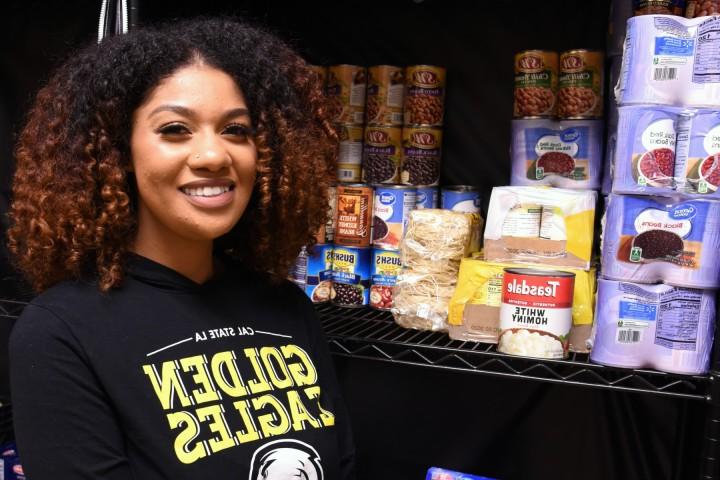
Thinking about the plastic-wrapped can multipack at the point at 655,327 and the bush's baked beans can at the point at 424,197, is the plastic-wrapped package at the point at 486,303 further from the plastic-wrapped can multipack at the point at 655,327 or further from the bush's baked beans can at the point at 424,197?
the bush's baked beans can at the point at 424,197

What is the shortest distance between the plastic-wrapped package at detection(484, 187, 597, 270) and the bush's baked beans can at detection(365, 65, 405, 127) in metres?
0.35

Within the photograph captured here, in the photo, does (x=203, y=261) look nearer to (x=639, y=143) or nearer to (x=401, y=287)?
(x=401, y=287)

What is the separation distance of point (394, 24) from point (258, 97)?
0.82 meters

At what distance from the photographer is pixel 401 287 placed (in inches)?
57.9

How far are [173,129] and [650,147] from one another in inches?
30.6

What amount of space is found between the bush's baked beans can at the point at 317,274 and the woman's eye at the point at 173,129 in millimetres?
675

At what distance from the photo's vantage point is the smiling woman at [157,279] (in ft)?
2.99

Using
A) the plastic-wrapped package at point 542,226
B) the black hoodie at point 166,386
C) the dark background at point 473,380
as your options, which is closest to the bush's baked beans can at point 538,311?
the plastic-wrapped package at point 542,226

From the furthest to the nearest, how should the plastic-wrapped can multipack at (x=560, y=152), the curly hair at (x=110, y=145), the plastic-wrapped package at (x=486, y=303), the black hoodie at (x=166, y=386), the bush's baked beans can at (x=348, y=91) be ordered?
the bush's baked beans can at (x=348, y=91), the plastic-wrapped can multipack at (x=560, y=152), the plastic-wrapped package at (x=486, y=303), the curly hair at (x=110, y=145), the black hoodie at (x=166, y=386)

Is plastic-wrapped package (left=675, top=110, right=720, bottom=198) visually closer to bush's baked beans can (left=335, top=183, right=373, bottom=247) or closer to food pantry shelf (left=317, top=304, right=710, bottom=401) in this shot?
food pantry shelf (left=317, top=304, right=710, bottom=401)

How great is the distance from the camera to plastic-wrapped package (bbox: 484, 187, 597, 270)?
1.37 m

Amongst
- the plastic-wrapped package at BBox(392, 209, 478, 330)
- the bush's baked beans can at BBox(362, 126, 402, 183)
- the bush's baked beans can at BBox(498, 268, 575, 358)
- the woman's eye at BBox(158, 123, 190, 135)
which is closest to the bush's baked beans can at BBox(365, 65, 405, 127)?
the bush's baked beans can at BBox(362, 126, 402, 183)

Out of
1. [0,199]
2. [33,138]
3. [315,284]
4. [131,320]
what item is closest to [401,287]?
[315,284]

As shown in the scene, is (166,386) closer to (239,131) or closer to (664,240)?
(239,131)
